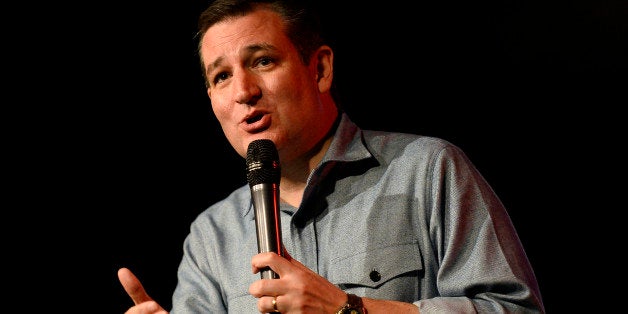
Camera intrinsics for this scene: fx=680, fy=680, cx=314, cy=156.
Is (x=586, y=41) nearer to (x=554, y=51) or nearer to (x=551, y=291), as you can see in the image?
(x=554, y=51)

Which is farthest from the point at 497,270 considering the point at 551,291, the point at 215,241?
the point at 551,291

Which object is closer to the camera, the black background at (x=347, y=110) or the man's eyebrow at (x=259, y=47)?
the man's eyebrow at (x=259, y=47)

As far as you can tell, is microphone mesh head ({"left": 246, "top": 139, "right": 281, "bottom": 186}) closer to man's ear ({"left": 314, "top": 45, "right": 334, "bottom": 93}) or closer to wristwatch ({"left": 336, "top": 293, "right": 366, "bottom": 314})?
wristwatch ({"left": 336, "top": 293, "right": 366, "bottom": 314})

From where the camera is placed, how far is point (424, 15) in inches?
→ 123

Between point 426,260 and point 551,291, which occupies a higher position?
point 426,260

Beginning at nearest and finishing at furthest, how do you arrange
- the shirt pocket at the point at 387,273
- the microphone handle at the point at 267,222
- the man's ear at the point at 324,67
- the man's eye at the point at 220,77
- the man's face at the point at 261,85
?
the microphone handle at the point at 267,222
the shirt pocket at the point at 387,273
the man's face at the point at 261,85
the man's eye at the point at 220,77
the man's ear at the point at 324,67

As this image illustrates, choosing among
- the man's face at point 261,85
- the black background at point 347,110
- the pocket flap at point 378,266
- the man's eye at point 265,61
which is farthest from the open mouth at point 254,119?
the black background at point 347,110

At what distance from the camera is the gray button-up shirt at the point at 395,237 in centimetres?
181

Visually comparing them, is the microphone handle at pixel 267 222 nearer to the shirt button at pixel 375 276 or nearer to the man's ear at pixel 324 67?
the shirt button at pixel 375 276

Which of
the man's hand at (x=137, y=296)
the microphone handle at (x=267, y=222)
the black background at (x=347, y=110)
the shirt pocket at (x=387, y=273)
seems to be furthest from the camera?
the black background at (x=347, y=110)

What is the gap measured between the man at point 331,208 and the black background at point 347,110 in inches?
30.2

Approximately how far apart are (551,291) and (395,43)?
129 centimetres

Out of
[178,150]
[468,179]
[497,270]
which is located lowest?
[497,270]

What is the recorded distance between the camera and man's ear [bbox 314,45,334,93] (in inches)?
92.4
